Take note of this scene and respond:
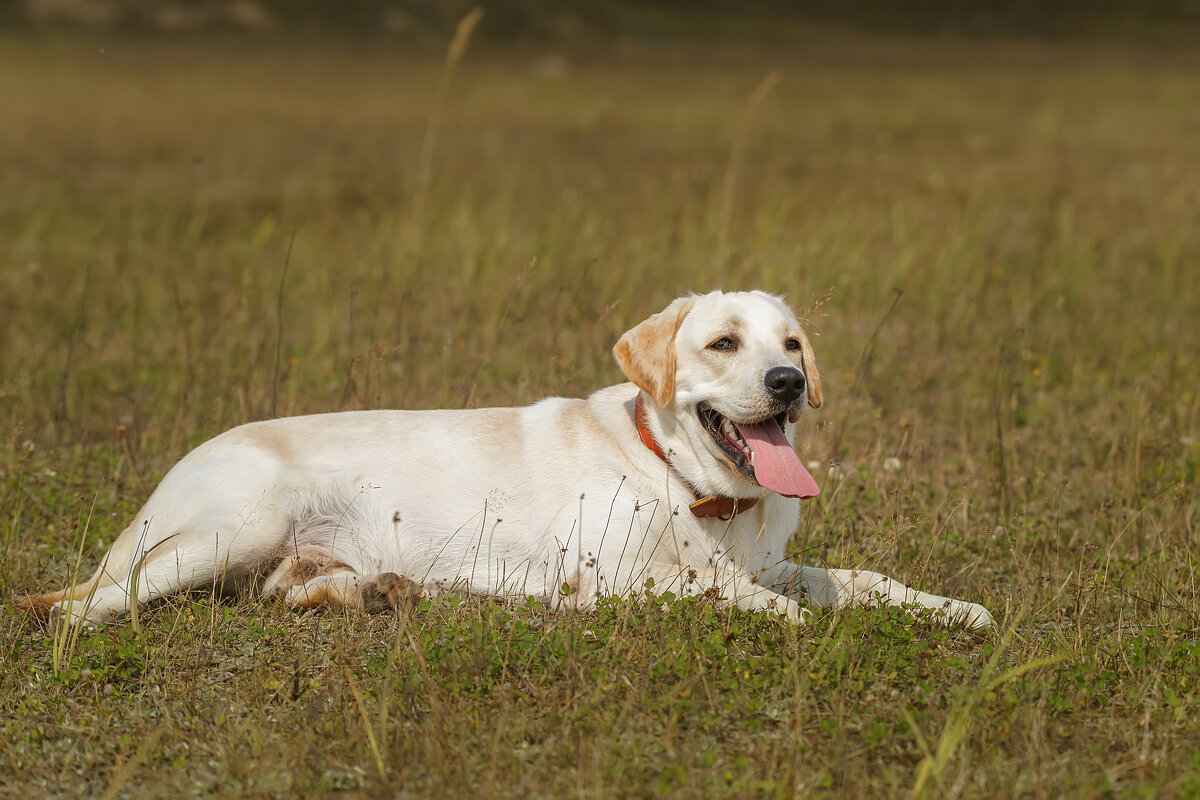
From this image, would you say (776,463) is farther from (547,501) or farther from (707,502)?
(547,501)

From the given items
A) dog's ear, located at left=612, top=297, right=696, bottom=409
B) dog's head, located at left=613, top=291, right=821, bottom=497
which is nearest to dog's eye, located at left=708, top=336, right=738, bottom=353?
dog's head, located at left=613, top=291, right=821, bottom=497

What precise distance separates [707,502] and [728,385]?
1.60 ft

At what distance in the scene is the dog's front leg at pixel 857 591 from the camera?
12.9 feet

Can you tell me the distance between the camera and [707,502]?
14.0 feet

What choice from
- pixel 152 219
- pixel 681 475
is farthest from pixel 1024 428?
pixel 152 219

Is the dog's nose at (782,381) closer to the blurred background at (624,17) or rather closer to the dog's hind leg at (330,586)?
the dog's hind leg at (330,586)

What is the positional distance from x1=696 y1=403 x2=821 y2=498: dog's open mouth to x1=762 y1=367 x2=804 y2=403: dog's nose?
115 mm

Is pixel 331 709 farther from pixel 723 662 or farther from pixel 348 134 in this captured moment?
pixel 348 134

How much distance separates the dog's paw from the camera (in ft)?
13.4

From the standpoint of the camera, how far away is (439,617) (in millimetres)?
3900

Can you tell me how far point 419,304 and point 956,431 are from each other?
3539mm

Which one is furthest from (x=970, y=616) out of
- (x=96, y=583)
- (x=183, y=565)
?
(x=96, y=583)

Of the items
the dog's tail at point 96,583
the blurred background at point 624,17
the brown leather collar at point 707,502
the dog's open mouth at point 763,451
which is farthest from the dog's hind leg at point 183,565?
the blurred background at point 624,17

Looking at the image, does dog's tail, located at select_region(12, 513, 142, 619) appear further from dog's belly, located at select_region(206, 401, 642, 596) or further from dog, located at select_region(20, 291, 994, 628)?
dog's belly, located at select_region(206, 401, 642, 596)
